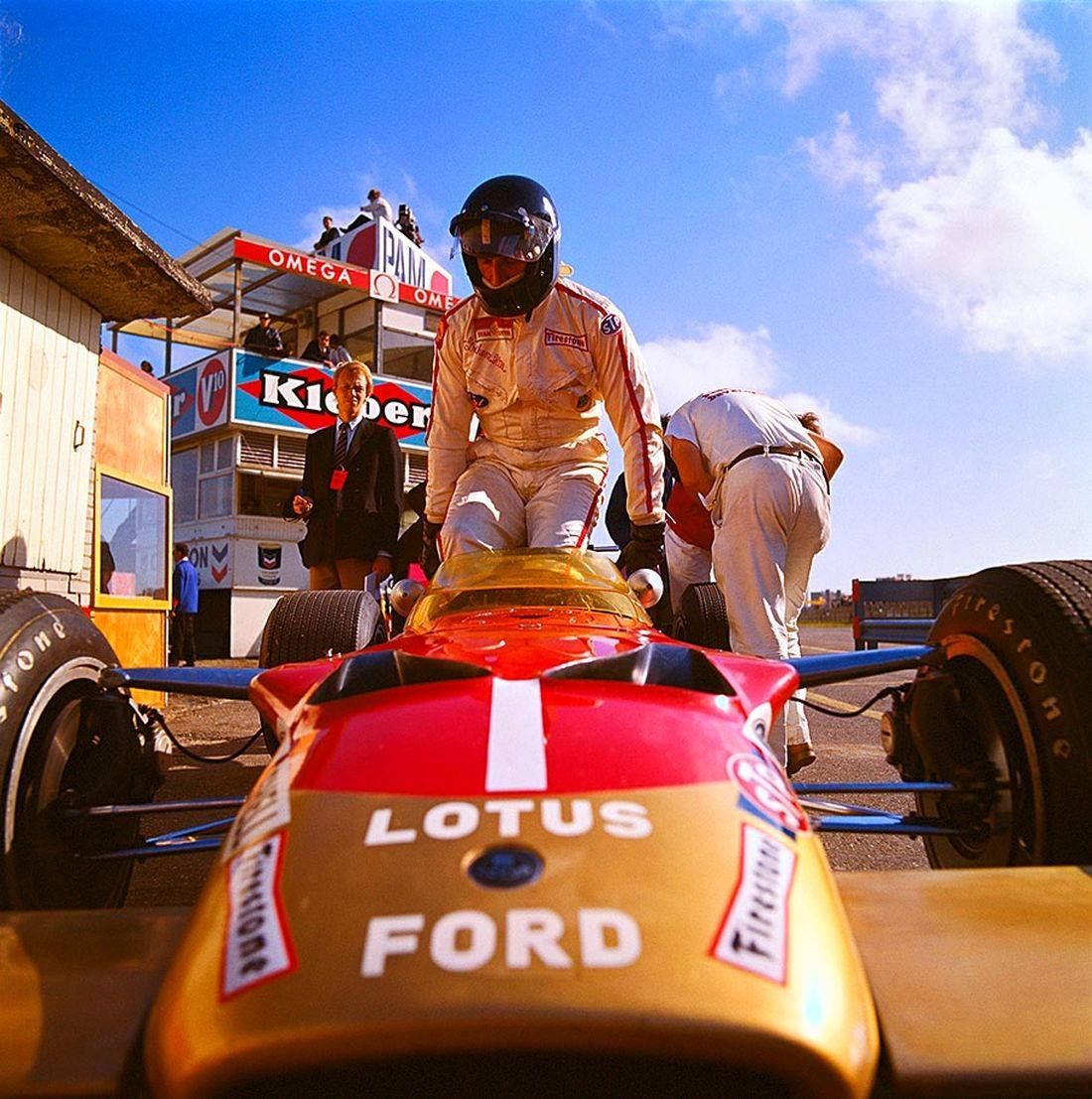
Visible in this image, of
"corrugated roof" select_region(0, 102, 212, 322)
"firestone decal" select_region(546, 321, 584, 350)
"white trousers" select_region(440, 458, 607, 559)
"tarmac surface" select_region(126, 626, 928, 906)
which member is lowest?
"tarmac surface" select_region(126, 626, 928, 906)

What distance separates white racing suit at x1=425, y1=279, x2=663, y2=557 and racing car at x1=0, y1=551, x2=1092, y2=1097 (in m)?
1.80

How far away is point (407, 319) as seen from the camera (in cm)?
1683

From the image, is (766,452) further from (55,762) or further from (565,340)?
(55,762)

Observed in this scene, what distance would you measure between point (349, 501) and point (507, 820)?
4.38 meters

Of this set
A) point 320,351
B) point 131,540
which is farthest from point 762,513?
point 320,351

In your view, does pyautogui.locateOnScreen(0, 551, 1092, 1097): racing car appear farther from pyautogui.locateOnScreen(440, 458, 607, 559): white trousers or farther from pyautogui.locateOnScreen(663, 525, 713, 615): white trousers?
pyautogui.locateOnScreen(663, 525, 713, 615): white trousers

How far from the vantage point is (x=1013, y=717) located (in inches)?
75.9

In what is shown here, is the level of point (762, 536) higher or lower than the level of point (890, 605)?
higher

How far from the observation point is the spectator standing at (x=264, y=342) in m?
14.7

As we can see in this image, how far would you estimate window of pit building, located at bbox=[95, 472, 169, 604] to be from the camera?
7.59m

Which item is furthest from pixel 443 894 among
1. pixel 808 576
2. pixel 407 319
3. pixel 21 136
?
pixel 407 319

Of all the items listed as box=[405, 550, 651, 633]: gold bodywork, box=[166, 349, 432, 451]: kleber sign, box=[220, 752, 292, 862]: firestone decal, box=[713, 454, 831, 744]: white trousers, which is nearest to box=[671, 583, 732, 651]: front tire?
box=[713, 454, 831, 744]: white trousers

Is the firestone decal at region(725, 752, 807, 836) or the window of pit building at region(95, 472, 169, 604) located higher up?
the window of pit building at region(95, 472, 169, 604)

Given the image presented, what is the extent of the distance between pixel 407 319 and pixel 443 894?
659 inches
